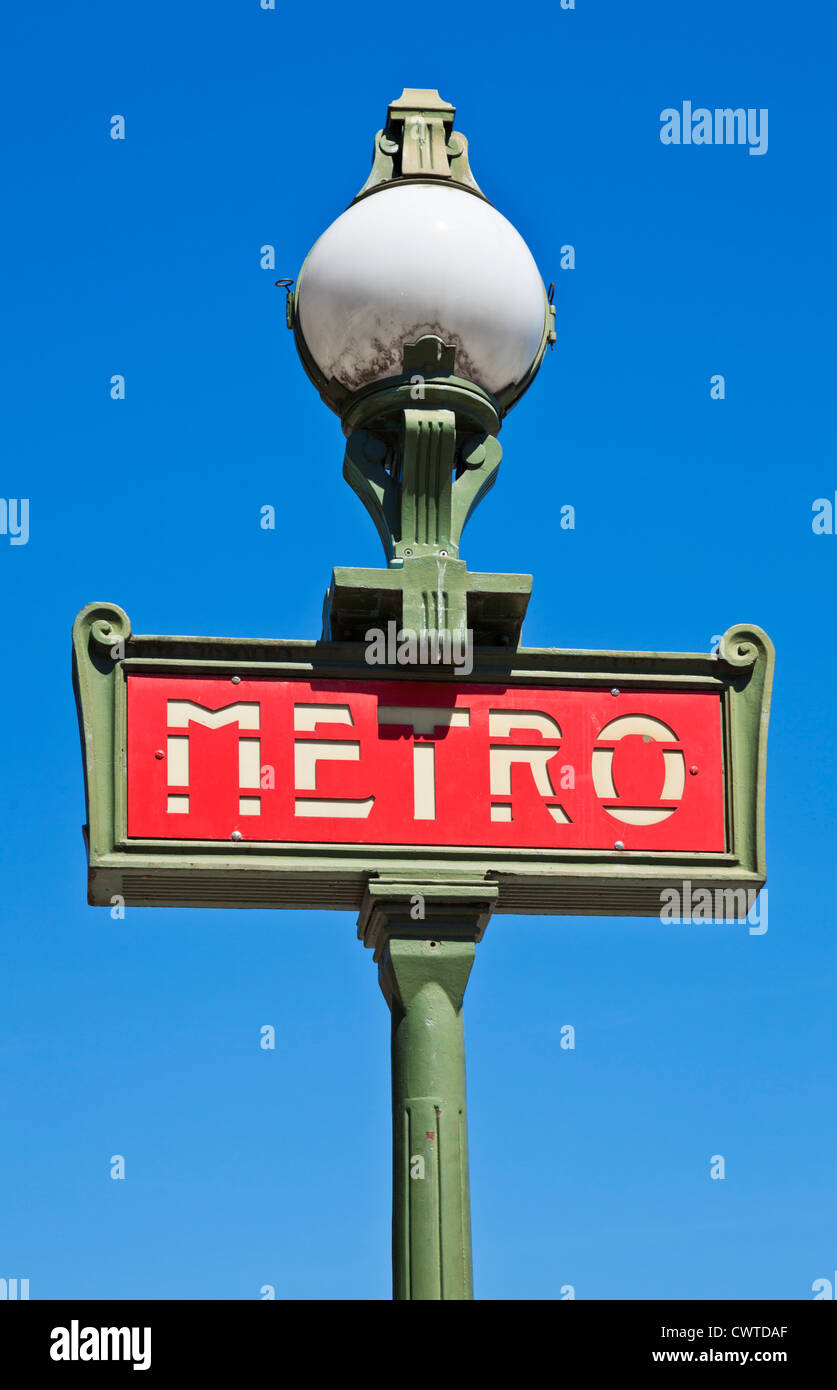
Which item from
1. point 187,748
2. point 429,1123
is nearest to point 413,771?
point 187,748

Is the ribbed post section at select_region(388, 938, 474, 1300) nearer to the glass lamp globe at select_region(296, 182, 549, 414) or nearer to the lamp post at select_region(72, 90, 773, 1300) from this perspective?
the lamp post at select_region(72, 90, 773, 1300)

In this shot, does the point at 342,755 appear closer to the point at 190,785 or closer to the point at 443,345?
the point at 190,785

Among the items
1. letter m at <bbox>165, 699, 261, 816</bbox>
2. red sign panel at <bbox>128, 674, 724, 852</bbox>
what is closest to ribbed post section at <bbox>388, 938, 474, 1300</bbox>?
red sign panel at <bbox>128, 674, 724, 852</bbox>

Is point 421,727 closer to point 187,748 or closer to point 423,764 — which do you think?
point 423,764

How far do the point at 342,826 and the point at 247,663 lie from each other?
864 mm

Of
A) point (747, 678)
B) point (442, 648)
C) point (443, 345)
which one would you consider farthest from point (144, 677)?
point (747, 678)

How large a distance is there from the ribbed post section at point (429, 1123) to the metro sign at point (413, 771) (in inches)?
17.3

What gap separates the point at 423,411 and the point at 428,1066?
9.71ft

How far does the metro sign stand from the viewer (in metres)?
10.5

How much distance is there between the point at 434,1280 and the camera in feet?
31.8

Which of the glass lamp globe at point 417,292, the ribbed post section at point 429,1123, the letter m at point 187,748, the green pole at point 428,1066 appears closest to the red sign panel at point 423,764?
the letter m at point 187,748

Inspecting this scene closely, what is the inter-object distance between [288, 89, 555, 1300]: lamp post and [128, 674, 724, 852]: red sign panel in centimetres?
22

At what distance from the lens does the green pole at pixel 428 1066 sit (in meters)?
9.74

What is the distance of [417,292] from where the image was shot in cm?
1086
